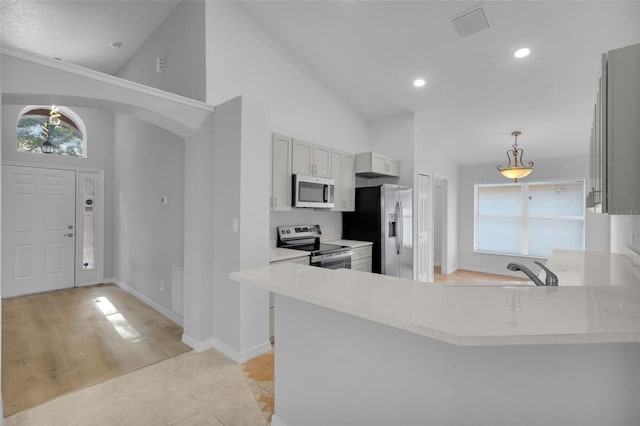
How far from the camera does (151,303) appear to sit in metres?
3.99

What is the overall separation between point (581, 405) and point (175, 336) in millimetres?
3297

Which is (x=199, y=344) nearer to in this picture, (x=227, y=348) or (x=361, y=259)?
(x=227, y=348)

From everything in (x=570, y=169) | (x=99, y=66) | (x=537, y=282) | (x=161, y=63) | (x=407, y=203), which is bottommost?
(x=537, y=282)

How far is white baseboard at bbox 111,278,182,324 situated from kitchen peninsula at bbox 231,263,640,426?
2.65 m

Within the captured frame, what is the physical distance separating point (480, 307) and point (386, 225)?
3.31m

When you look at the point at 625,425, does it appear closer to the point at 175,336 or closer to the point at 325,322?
the point at 325,322

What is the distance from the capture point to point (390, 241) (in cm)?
438

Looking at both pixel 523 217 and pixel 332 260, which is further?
pixel 523 217

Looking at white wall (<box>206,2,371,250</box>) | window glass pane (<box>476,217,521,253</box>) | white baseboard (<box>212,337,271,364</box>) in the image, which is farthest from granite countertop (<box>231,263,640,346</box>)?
window glass pane (<box>476,217,521,253</box>)

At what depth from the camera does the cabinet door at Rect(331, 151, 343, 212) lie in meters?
4.20

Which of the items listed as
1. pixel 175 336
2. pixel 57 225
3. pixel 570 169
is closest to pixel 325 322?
pixel 175 336

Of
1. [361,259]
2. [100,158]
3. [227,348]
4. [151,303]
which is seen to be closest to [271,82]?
[361,259]

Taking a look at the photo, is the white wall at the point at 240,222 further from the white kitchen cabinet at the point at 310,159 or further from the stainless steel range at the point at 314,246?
the white kitchen cabinet at the point at 310,159

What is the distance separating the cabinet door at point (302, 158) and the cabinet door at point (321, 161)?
78 millimetres
